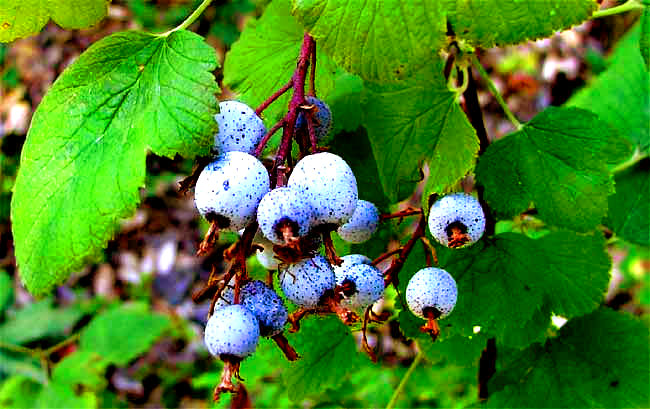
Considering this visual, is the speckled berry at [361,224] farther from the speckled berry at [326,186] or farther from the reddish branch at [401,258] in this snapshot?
the speckled berry at [326,186]

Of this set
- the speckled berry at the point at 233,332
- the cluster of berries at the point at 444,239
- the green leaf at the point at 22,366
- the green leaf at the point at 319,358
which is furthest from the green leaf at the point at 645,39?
the green leaf at the point at 22,366

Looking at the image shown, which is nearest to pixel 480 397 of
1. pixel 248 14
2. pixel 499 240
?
pixel 499 240

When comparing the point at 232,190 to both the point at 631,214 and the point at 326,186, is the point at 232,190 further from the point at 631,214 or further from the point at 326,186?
the point at 631,214

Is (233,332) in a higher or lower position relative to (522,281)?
higher

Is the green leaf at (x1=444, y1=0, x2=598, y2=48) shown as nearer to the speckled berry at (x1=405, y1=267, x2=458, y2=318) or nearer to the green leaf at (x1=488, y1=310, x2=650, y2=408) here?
the speckled berry at (x1=405, y1=267, x2=458, y2=318)

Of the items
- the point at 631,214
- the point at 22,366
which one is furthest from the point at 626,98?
the point at 22,366

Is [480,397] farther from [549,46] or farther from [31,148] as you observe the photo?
[549,46]
